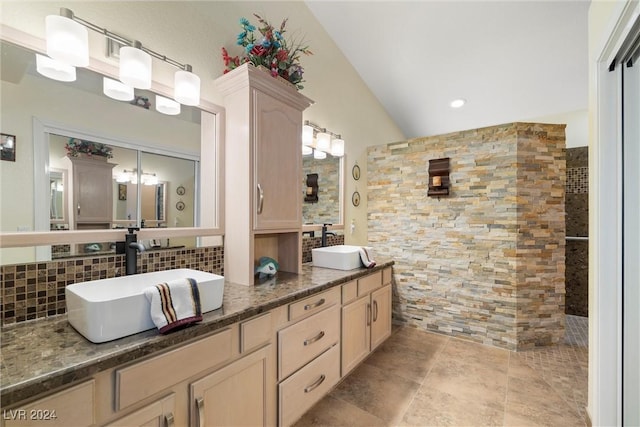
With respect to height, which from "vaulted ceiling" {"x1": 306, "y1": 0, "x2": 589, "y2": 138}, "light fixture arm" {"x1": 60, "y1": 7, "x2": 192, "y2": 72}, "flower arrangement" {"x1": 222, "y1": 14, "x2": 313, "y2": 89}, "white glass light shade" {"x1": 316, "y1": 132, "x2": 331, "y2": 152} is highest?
"vaulted ceiling" {"x1": 306, "y1": 0, "x2": 589, "y2": 138}

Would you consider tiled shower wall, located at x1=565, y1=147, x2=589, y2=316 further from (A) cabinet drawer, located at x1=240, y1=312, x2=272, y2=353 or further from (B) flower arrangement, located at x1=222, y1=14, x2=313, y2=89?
(A) cabinet drawer, located at x1=240, y1=312, x2=272, y2=353

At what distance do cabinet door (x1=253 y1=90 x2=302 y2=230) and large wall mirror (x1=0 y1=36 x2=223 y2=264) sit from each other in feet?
0.92

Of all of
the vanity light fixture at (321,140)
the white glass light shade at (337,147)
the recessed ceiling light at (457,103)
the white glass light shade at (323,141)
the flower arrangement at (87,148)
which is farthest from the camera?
the recessed ceiling light at (457,103)

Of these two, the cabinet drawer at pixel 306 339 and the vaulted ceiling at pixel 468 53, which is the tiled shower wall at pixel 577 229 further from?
the cabinet drawer at pixel 306 339

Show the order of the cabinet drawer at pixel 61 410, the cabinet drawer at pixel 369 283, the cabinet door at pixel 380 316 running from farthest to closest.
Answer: the cabinet door at pixel 380 316 < the cabinet drawer at pixel 369 283 < the cabinet drawer at pixel 61 410

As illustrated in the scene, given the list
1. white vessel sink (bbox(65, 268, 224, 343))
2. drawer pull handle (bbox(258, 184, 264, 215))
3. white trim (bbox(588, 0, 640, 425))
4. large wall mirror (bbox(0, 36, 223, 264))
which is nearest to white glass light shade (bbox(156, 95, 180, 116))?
large wall mirror (bbox(0, 36, 223, 264))

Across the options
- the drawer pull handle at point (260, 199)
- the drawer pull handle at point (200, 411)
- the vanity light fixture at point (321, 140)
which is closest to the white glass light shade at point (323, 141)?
the vanity light fixture at point (321, 140)

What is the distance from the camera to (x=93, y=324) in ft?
2.96

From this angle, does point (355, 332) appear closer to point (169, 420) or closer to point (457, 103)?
point (169, 420)

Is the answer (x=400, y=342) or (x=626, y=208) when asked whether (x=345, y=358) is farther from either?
(x=626, y=208)

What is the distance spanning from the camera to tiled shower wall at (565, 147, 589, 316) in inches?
144

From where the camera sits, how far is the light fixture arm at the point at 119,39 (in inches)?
46.3

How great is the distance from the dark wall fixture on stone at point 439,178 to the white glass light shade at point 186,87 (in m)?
2.40

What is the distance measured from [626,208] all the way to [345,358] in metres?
1.82
